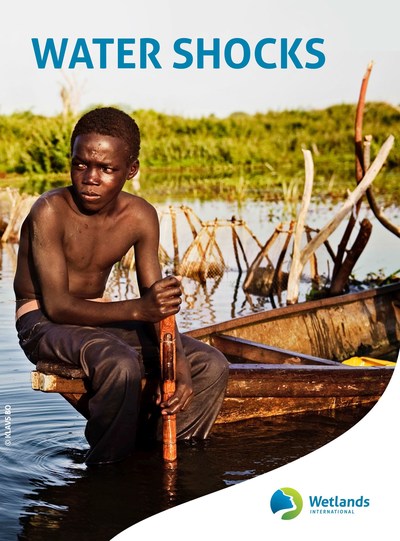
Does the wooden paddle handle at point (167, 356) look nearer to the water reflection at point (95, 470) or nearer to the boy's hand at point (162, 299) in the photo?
the boy's hand at point (162, 299)

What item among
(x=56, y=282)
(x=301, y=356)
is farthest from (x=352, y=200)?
(x=56, y=282)

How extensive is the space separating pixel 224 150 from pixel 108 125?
17.6 meters

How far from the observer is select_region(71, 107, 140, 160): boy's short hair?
165 inches

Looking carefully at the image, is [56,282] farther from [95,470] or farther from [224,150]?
[224,150]

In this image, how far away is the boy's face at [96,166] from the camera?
4.17m

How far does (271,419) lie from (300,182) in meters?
12.9

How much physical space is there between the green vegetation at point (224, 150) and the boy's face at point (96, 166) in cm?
1168

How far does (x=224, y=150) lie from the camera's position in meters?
21.7

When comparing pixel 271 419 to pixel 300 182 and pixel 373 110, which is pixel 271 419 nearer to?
pixel 300 182

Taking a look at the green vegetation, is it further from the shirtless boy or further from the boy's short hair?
the boy's short hair

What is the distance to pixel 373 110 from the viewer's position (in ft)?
77.5

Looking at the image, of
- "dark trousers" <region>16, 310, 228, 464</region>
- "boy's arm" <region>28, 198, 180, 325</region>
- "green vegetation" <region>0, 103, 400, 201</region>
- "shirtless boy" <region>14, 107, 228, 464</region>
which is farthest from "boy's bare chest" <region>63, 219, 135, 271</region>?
"green vegetation" <region>0, 103, 400, 201</region>

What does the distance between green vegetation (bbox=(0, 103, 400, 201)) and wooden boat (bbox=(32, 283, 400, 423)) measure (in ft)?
28.8

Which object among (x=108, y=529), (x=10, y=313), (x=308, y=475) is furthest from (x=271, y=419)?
(x=10, y=313)
